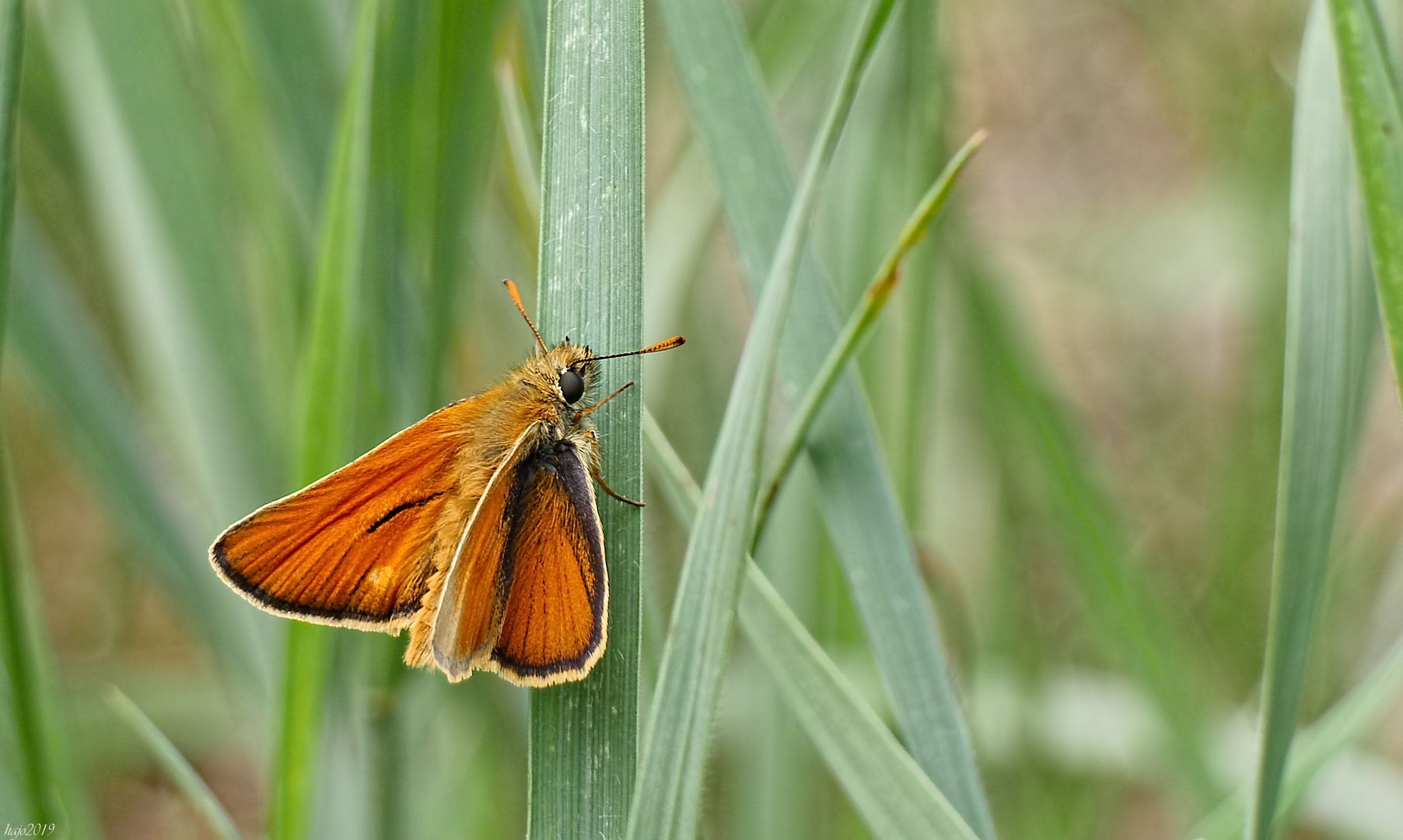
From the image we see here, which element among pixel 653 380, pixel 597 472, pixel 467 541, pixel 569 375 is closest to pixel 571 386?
pixel 569 375

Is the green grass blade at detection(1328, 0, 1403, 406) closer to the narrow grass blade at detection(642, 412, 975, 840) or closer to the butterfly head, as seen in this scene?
the narrow grass blade at detection(642, 412, 975, 840)

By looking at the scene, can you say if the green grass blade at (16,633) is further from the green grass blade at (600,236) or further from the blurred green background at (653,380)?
the green grass blade at (600,236)

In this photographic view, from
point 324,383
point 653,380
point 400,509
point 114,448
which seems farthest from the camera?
point 653,380

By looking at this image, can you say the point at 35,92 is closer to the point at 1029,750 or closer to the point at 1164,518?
the point at 1029,750

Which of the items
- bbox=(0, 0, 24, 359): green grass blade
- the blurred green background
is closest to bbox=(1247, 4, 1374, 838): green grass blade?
the blurred green background

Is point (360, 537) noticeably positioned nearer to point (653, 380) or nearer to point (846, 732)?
point (846, 732)

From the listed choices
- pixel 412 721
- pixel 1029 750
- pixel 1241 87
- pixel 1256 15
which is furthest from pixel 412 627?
pixel 1256 15

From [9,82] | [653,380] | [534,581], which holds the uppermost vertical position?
[9,82]
